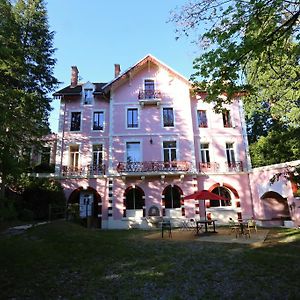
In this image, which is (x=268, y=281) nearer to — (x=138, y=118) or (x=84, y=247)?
(x=84, y=247)

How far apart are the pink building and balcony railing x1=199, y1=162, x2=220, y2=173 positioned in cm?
8

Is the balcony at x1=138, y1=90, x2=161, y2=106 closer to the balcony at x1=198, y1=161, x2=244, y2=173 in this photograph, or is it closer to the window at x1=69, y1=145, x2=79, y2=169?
the balcony at x1=198, y1=161, x2=244, y2=173

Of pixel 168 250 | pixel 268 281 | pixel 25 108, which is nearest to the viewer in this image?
pixel 268 281

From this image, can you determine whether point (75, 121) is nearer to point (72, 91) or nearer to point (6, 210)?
point (72, 91)

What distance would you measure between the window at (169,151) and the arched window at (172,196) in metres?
2.19

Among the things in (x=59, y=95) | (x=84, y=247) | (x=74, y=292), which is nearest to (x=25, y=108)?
(x=59, y=95)

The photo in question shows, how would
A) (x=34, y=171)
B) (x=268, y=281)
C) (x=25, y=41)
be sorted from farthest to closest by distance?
(x=34, y=171)
(x=25, y=41)
(x=268, y=281)

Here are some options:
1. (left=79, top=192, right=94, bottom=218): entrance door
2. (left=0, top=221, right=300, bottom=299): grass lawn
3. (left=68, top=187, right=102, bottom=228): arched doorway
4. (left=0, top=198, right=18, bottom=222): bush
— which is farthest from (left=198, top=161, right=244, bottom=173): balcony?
(left=0, top=198, right=18, bottom=222): bush

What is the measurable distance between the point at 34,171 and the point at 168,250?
1503cm

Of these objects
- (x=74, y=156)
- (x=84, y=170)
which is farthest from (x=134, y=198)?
(x=74, y=156)

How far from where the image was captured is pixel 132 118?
71.9ft

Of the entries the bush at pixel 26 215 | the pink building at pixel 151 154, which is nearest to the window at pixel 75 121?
the pink building at pixel 151 154

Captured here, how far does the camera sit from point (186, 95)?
2236 centimetres

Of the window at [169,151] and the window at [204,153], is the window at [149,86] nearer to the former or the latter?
the window at [169,151]
